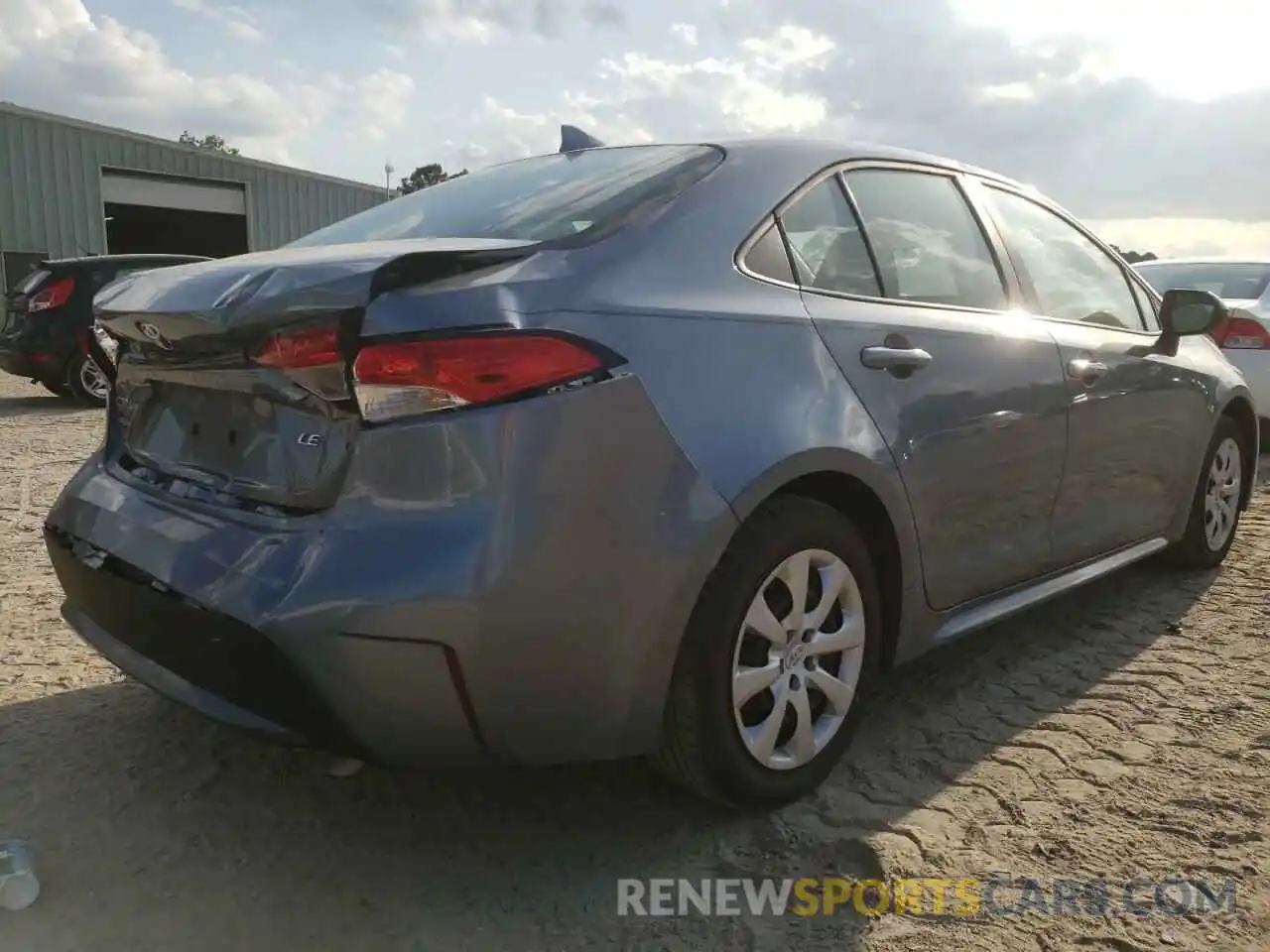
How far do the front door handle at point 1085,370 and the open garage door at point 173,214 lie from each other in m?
20.9

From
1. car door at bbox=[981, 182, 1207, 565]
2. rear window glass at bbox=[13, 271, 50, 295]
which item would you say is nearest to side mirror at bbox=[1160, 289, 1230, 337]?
car door at bbox=[981, 182, 1207, 565]

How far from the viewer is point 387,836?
93.2 inches

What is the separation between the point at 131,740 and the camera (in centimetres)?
278

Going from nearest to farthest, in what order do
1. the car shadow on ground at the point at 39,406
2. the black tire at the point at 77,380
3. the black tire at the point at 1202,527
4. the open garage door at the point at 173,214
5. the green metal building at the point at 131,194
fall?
the black tire at the point at 1202,527 → the car shadow on ground at the point at 39,406 → the black tire at the point at 77,380 → the green metal building at the point at 131,194 → the open garage door at the point at 173,214

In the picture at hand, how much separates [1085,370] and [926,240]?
0.76m

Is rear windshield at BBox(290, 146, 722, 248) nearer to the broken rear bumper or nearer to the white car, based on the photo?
the broken rear bumper

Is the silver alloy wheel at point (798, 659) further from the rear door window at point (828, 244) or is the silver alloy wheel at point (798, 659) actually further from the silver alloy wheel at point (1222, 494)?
the silver alloy wheel at point (1222, 494)

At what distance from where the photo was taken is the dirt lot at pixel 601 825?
2.06 meters

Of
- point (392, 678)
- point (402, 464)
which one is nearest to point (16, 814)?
point (392, 678)

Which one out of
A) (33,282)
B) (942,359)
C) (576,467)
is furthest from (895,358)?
(33,282)

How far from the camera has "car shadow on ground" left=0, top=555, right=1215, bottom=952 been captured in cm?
204

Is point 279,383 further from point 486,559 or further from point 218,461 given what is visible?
point 486,559

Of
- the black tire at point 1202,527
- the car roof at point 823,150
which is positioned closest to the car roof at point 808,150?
the car roof at point 823,150

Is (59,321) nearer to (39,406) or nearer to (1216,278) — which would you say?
(39,406)
